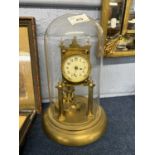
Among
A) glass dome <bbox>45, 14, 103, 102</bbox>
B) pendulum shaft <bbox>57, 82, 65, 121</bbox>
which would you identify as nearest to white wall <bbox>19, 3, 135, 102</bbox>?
glass dome <bbox>45, 14, 103, 102</bbox>

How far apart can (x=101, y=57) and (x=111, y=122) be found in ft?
0.66

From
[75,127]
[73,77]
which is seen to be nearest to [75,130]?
[75,127]

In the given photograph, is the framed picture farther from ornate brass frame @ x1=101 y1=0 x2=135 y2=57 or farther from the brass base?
ornate brass frame @ x1=101 y1=0 x2=135 y2=57

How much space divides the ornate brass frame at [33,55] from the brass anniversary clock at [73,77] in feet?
0.13

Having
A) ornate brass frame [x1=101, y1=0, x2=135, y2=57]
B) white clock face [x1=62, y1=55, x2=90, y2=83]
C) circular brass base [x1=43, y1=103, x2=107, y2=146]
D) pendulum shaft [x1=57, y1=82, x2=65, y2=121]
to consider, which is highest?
ornate brass frame [x1=101, y1=0, x2=135, y2=57]

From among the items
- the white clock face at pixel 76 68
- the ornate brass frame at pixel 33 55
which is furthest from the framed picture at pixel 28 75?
the white clock face at pixel 76 68

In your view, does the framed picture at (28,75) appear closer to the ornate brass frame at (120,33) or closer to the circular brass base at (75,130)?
the circular brass base at (75,130)

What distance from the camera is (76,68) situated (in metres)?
0.63

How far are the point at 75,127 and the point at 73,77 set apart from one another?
13cm

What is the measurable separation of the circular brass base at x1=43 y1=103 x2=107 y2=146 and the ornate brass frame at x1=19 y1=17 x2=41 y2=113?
0.08 meters

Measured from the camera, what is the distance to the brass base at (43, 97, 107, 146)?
64cm

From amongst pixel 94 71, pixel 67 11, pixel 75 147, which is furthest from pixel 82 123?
pixel 67 11

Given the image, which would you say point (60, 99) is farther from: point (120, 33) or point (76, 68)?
point (120, 33)

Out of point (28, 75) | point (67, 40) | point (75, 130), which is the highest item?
point (67, 40)
